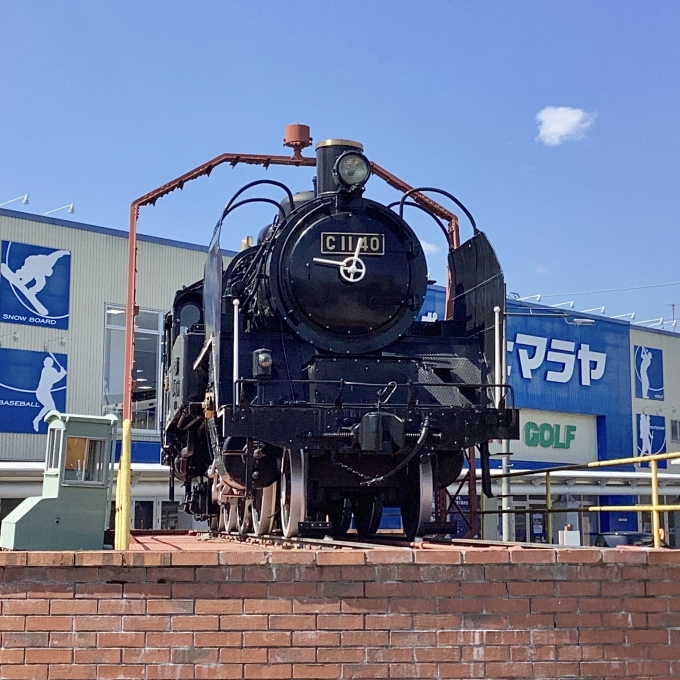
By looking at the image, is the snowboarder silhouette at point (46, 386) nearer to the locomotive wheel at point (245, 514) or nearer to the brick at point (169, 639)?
the locomotive wheel at point (245, 514)

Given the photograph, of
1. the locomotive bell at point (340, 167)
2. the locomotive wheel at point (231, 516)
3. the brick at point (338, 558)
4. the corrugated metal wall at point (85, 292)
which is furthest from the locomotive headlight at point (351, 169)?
the corrugated metal wall at point (85, 292)

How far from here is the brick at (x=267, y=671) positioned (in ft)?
16.8

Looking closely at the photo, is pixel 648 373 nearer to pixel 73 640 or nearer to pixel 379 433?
pixel 379 433

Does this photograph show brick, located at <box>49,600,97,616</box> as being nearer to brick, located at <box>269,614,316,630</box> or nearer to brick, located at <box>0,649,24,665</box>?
brick, located at <box>0,649,24,665</box>

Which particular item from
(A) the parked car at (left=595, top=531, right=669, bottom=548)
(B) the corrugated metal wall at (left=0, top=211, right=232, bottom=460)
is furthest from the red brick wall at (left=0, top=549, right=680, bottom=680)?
(B) the corrugated metal wall at (left=0, top=211, right=232, bottom=460)

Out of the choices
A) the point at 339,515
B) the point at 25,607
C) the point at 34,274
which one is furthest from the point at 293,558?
the point at 34,274

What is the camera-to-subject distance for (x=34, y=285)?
2284 cm

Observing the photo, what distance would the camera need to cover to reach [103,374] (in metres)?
23.9

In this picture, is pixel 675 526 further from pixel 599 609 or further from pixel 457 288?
pixel 599 609

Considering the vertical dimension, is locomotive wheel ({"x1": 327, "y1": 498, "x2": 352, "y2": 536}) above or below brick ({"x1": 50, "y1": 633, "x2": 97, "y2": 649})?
above

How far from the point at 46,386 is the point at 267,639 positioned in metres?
18.7

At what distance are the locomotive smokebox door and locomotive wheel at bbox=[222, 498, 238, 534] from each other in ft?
10.7

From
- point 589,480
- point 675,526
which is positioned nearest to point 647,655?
point 589,480

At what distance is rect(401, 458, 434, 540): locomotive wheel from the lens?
846 centimetres
